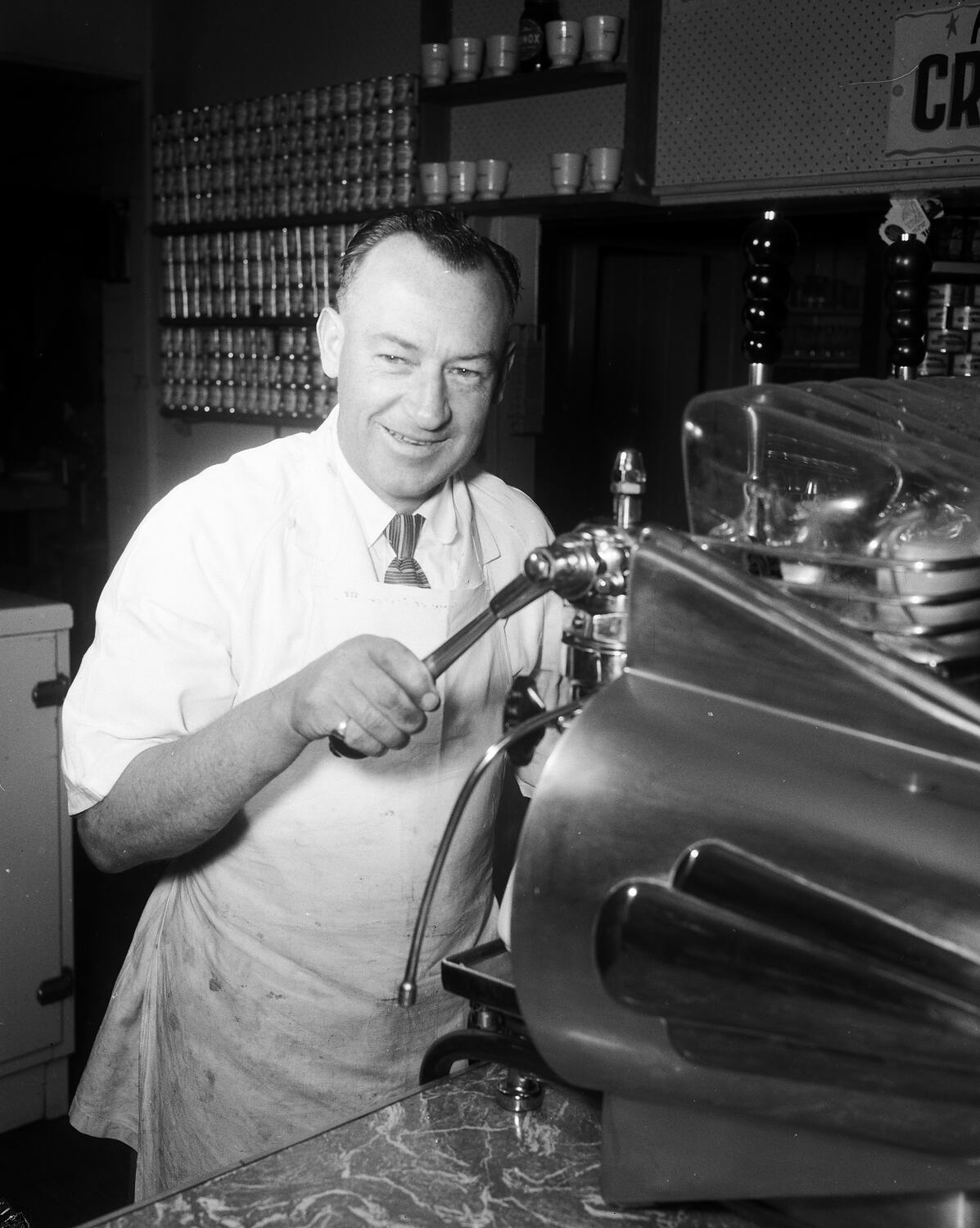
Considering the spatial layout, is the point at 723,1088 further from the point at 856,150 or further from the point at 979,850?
the point at 856,150

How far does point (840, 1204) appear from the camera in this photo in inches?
33.2

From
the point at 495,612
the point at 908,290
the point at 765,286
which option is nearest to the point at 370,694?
the point at 495,612

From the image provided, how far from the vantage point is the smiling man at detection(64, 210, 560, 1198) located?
1382mm

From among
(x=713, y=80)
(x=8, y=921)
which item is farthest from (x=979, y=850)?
(x=713, y=80)

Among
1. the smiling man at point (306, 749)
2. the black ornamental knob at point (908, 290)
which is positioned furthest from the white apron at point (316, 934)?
the black ornamental knob at point (908, 290)

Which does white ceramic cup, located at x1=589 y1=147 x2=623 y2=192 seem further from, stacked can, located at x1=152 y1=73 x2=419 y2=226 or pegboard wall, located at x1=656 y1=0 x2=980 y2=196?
stacked can, located at x1=152 y1=73 x2=419 y2=226

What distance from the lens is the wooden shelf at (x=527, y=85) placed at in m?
4.08

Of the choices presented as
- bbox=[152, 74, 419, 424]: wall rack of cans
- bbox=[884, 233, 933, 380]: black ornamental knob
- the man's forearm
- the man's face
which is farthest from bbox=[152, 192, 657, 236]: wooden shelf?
the man's forearm

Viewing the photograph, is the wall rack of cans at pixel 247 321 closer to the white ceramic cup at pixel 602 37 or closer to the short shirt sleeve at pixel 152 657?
the white ceramic cup at pixel 602 37

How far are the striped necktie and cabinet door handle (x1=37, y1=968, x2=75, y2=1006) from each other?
5.49 feet

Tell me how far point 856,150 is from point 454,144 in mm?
1894

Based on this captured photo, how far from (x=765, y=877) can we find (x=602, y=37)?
150 inches

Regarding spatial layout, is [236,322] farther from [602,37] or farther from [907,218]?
[907,218]

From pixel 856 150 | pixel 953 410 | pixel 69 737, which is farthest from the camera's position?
pixel 856 150
